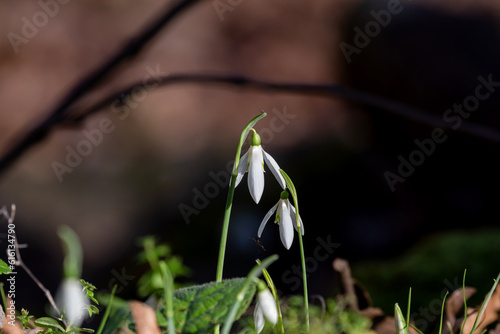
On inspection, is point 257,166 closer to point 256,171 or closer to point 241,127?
point 256,171

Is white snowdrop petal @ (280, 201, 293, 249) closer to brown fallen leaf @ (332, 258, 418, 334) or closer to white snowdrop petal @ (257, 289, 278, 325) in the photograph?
white snowdrop petal @ (257, 289, 278, 325)

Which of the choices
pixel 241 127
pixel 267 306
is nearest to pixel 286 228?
pixel 267 306

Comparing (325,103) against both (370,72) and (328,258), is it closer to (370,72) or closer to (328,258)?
(370,72)

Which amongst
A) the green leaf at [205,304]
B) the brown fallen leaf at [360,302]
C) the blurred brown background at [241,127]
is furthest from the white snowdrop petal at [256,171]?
the blurred brown background at [241,127]

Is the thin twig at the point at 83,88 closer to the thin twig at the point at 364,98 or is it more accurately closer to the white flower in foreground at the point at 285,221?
the thin twig at the point at 364,98

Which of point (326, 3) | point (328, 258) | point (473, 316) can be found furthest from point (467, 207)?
point (473, 316)
